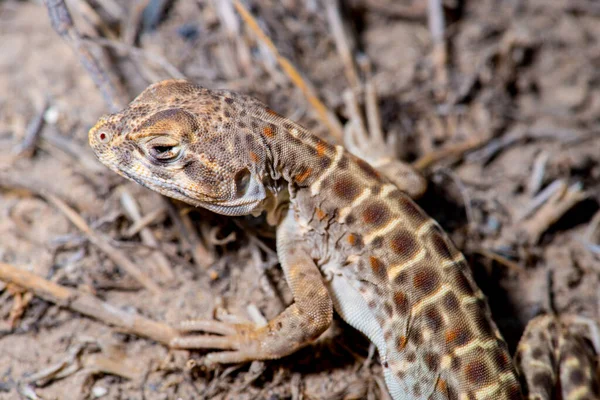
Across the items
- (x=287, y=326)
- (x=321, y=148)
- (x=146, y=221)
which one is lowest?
(x=287, y=326)

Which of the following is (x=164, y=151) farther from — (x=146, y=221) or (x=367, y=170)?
(x=367, y=170)

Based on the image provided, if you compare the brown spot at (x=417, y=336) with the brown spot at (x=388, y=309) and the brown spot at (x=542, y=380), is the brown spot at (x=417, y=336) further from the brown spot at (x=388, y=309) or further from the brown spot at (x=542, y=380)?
the brown spot at (x=542, y=380)

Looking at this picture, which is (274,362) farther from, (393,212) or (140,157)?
(140,157)

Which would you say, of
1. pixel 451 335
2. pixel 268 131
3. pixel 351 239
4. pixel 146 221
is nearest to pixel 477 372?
pixel 451 335

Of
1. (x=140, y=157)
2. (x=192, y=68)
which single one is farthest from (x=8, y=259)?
(x=192, y=68)

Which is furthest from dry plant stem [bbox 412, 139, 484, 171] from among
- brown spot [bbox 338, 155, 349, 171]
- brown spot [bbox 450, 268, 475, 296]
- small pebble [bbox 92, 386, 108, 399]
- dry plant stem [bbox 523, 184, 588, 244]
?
small pebble [bbox 92, 386, 108, 399]

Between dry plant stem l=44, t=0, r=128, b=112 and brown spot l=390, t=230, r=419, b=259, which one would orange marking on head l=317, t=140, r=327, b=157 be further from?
dry plant stem l=44, t=0, r=128, b=112
